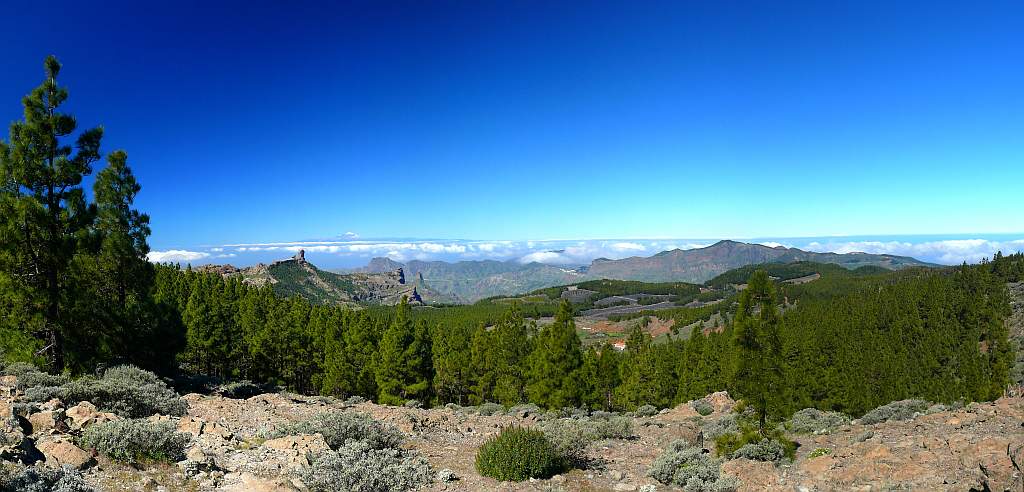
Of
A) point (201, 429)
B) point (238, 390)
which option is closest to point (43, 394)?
point (201, 429)

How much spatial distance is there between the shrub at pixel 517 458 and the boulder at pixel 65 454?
26.9ft

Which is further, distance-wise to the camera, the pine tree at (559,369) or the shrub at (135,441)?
the pine tree at (559,369)

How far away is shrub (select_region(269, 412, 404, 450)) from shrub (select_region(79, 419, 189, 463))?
3810 mm

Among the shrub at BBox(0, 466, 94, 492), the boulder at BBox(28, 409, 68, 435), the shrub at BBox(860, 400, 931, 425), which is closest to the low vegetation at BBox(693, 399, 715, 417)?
the shrub at BBox(860, 400, 931, 425)

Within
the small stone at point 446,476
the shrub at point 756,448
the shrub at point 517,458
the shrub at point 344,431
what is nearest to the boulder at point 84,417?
the shrub at point 344,431

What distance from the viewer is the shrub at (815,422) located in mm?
21122

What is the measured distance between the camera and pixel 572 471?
1344 centimetres

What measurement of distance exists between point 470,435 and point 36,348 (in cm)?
1712

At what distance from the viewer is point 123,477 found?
8.58 meters

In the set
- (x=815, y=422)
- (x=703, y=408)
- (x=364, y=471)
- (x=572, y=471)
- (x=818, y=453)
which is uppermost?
(x=364, y=471)

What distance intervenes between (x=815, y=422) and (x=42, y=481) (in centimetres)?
2685

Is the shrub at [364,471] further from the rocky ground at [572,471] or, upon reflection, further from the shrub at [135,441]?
the shrub at [135,441]

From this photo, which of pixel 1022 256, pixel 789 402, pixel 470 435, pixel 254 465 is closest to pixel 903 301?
pixel 1022 256

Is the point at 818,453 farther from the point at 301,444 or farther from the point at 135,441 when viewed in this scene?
the point at 135,441
